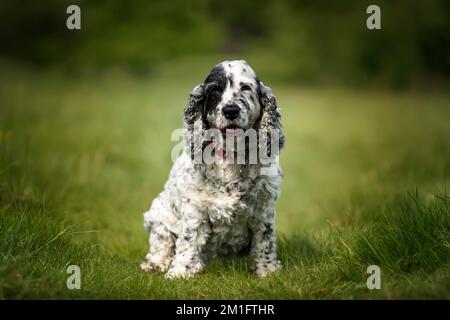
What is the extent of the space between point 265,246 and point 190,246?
650mm

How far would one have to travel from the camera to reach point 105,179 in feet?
32.6

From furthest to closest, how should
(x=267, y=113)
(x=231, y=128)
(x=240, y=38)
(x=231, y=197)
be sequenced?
(x=240, y=38) → (x=267, y=113) → (x=231, y=197) → (x=231, y=128)

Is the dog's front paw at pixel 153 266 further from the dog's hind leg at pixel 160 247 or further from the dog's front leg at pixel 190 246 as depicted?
the dog's front leg at pixel 190 246

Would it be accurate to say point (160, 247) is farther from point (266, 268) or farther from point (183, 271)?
point (266, 268)

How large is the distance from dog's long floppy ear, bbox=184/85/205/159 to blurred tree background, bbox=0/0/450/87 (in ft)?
65.3

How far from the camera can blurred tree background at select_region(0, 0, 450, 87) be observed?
2579cm

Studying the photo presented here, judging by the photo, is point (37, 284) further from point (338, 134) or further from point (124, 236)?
point (338, 134)

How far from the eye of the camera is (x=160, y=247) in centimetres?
588

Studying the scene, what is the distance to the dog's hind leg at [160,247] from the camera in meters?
5.83

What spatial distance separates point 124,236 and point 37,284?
280 centimetres

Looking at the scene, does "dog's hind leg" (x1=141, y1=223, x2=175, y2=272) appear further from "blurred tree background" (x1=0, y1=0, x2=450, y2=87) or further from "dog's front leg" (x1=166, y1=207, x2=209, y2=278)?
"blurred tree background" (x1=0, y1=0, x2=450, y2=87)

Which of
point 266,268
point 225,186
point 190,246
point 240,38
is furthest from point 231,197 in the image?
point 240,38

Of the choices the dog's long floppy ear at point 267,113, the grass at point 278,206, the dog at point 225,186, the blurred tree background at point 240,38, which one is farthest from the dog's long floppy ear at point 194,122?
the blurred tree background at point 240,38

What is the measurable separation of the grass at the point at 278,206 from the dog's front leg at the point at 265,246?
0.15 metres
